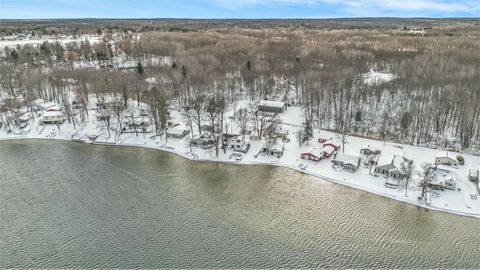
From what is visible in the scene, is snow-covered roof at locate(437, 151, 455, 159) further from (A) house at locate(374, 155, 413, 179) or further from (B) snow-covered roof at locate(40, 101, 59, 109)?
(B) snow-covered roof at locate(40, 101, 59, 109)

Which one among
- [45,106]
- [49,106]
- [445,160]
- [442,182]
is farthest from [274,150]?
[45,106]

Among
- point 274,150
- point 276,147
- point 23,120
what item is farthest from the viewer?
point 23,120

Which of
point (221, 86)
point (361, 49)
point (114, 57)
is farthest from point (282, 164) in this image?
point (114, 57)

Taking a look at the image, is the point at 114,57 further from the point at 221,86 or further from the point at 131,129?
the point at 131,129

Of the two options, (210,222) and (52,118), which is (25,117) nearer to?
(52,118)

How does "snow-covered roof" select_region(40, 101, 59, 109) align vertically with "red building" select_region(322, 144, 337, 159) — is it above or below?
above

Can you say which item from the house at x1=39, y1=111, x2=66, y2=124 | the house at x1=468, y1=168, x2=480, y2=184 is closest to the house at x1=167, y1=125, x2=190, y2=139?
the house at x1=39, y1=111, x2=66, y2=124

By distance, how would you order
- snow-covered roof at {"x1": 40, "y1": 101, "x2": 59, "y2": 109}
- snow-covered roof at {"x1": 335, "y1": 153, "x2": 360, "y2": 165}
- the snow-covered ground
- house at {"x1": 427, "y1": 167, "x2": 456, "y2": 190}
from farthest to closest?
snow-covered roof at {"x1": 40, "y1": 101, "x2": 59, "y2": 109} < snow-covered roof at {"x1": 335, "y1": 153, "x2": 360, "y2": 165} < house at {"x1": 427, "y1": 167, "x2": 456, "y2": 190} < the snow-covered ground
